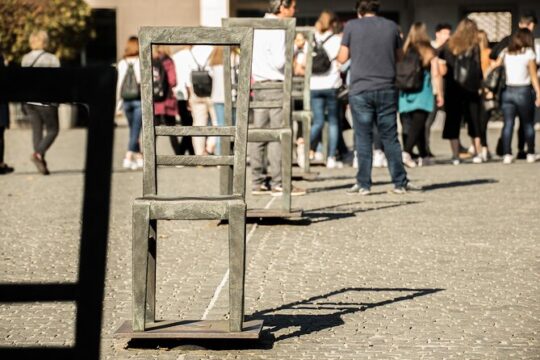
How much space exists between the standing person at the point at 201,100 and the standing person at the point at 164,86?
0.24m

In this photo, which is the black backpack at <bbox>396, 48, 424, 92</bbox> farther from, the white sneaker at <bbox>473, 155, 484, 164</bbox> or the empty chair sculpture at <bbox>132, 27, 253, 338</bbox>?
the empty chair sculpture at <bbox>132, 27, 253, 338</bbox>

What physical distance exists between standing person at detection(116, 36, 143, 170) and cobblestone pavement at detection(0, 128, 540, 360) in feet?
12.4

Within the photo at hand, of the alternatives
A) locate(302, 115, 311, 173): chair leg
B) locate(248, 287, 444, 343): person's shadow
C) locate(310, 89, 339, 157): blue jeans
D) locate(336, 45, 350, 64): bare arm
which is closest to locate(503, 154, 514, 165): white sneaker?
locate(310, 89, 339, 157): blue jeans

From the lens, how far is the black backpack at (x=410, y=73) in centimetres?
1791

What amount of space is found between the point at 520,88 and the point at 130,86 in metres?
5.20

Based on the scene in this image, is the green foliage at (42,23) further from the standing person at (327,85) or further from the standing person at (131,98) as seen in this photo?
the standing person at (327,85)

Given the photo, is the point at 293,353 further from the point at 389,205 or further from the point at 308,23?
the point at 308,23

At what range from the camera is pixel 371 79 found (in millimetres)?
13406

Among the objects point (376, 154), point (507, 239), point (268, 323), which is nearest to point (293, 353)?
point (268, 323)

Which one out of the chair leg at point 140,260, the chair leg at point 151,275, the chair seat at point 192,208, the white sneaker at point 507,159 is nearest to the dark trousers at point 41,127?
the white sneaker at point 507,159

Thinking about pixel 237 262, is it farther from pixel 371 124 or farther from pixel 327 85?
pixel 327 85

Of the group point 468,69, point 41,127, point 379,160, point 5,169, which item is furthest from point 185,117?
point 468,69

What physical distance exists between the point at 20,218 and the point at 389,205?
3298mm

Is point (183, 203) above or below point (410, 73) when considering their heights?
above
